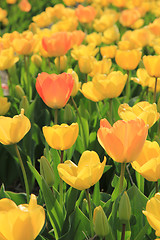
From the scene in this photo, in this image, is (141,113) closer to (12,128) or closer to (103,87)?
(103,87)

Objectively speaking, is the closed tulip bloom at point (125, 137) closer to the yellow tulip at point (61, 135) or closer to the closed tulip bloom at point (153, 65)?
the yellow tulip at point (61, 135)

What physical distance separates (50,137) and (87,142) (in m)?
0.68

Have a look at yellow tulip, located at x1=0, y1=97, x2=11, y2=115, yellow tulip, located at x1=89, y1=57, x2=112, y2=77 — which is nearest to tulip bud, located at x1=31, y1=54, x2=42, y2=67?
yellow tulip, located at x1=89, y1=57, x2=112, y2=77

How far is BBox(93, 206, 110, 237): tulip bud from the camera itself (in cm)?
104

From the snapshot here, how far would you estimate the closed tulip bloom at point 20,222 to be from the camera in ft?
2.88

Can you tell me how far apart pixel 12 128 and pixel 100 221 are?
1.50 ft

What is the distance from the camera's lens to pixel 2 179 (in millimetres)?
2158

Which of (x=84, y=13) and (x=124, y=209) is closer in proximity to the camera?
(x=124, y=209)

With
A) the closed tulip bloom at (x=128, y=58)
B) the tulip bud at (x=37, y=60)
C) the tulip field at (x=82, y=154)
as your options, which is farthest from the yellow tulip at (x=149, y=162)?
the tulip bud at (x=37, y=60)

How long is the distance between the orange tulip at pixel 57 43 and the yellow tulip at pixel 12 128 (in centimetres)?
101

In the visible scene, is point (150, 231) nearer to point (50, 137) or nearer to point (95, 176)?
point (95, 176)

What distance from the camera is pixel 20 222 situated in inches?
34.8

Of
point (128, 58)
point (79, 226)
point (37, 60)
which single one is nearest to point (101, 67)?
point (128, 58)

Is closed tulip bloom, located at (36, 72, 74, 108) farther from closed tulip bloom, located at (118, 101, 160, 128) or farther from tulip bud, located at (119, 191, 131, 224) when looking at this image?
tulip bud, located at (119, 191, 131, 224)
